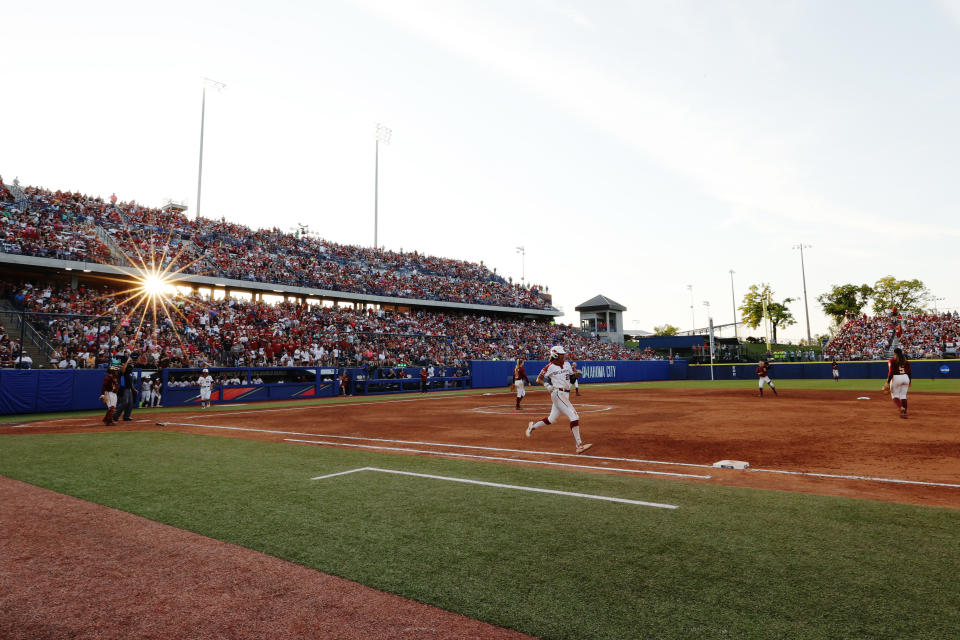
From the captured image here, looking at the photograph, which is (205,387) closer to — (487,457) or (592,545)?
(487,457)

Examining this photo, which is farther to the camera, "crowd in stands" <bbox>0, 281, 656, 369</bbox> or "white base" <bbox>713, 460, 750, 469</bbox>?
"crowd in stands" <bbox>0, 281, 656, 369</bbox>

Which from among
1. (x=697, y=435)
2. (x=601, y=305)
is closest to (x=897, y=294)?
(x=601, y=305)

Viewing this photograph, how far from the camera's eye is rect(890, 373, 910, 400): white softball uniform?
47.4 ft

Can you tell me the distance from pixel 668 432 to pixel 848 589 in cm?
988

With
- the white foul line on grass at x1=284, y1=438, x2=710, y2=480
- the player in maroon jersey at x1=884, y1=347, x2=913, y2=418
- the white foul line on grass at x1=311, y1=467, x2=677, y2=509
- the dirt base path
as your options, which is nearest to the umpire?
the white foul line on grass at x1=284, y1=438, x2=710, y2=480

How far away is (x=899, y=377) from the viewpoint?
47.5 ft

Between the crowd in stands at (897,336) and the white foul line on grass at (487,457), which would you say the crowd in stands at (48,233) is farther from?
the crowd in stands at (897,336)

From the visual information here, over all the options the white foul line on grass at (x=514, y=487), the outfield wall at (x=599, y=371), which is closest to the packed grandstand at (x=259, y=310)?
the outfield wall at (x=599, y=371)

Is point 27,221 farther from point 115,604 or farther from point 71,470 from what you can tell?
point 115,604

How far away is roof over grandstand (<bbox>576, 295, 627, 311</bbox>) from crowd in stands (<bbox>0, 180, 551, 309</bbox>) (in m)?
18.9

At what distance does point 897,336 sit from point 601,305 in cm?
3404

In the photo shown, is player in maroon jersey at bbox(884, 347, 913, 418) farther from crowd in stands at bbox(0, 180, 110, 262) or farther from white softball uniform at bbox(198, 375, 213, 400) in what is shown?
crowd in stands at bbox(0, 180, 110, 262)

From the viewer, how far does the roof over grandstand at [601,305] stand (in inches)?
2881

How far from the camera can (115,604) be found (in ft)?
13.1
